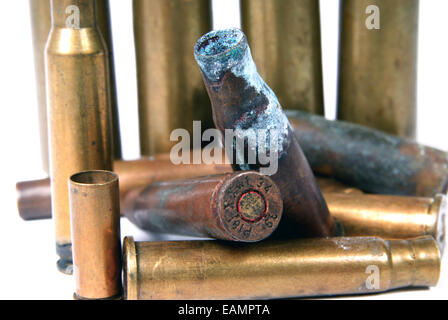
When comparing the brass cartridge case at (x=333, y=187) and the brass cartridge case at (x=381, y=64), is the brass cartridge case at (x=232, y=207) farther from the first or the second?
the brass cartridge case at (x=381, y=64)

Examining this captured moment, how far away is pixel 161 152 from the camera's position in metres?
4.17

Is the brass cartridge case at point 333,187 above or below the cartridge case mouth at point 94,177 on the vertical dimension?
below

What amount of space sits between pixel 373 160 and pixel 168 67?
122cm

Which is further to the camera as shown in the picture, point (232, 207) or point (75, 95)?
point (75, 95)

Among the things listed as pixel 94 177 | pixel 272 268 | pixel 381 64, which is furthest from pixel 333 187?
pixel 94 177

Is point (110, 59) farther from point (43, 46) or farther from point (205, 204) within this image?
point (205, 204)

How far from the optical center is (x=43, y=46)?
4113 millimetres

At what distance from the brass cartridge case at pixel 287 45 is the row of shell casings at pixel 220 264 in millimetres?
1532

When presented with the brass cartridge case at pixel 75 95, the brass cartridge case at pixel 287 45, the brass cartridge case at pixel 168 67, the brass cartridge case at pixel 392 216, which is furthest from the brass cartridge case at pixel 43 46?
the brass cartridge case at pixel 392 216

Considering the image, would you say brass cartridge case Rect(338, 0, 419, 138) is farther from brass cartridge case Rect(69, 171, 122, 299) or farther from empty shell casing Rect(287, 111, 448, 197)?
brass cartridge case Rect(69, 171, 122, 299)

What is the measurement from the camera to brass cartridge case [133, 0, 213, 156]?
4.04 metres

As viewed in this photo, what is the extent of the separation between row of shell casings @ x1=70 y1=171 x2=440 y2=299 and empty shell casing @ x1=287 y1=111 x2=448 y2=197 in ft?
3.19

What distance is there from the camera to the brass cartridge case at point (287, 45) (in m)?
4.07

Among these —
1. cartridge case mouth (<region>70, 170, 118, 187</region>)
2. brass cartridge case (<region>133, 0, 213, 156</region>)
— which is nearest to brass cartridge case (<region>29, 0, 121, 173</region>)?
brass cartridge case (<region>133, 0, 213, 156</region>)
